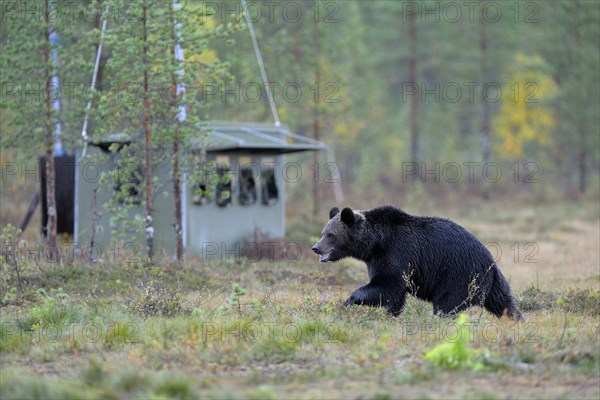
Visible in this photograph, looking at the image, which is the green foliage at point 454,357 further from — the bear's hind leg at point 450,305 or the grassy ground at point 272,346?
the bear's hind leg at point 450,305

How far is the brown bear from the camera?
11281mm

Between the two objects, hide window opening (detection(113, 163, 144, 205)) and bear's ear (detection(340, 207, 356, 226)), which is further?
hide window opening (detection(113, 163, 144, 205))

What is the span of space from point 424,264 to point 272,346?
126 inches

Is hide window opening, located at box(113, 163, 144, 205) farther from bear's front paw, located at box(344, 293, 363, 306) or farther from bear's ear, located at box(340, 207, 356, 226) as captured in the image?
bear's front paw, located at box(344, 293, 363, 306)

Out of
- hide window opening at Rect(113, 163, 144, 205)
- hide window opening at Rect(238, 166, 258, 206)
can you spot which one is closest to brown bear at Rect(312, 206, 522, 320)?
hide window opening at Rect(113, 163, 144, 205)

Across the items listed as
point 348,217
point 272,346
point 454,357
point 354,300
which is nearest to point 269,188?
point 348,217

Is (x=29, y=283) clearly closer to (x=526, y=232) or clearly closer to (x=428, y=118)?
(x=526, y=232)

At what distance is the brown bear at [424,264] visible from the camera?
11281 mm

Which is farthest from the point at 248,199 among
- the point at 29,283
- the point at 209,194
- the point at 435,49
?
the point at 435,49

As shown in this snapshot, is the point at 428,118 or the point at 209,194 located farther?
the point at 428,118

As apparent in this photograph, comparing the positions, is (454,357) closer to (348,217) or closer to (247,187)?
(348,217)

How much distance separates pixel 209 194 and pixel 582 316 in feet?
27.6

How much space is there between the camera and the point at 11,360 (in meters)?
9.19

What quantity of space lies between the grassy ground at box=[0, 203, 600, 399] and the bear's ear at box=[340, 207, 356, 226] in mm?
1078
